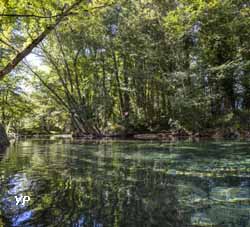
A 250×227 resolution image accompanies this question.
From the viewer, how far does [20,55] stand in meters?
6.20

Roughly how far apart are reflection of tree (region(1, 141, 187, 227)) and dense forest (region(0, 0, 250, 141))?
12.1 meters

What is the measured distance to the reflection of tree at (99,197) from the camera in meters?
3.21

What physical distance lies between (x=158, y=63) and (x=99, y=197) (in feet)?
56.5

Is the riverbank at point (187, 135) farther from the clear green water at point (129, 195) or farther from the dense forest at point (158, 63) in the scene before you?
the clear green water at point (129, 195)

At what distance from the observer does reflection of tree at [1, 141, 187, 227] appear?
3.21 m

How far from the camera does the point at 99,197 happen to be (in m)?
4.17

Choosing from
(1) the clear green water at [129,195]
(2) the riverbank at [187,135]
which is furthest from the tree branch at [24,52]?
(2) the riverbank at [187,135]

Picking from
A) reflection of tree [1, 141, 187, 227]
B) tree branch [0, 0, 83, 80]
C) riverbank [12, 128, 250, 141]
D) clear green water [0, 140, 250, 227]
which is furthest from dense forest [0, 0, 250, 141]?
reflection of tree [1, 141, 187, 227]

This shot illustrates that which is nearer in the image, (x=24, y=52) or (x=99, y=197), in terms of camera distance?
(x=99, y=197)

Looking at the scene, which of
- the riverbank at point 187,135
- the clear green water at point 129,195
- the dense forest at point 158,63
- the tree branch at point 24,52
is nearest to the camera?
the clear green water at point 129,195

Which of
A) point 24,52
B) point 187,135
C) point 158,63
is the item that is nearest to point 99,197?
point 24,52

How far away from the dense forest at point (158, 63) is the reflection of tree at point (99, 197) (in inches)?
477

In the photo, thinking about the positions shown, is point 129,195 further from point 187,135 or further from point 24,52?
point 187,135

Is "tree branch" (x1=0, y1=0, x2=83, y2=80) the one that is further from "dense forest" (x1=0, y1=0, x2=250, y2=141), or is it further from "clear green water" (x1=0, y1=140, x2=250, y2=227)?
"dense forest" (x1=0, y1=0, x2=250, y2=141)
